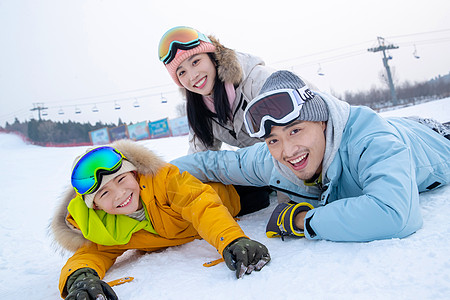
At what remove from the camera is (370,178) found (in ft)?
5.02

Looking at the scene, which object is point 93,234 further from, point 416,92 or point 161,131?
point 416,92

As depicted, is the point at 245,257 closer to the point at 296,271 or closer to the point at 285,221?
the point at 296,271

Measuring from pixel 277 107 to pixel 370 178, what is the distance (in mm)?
606

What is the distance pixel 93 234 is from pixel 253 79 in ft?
6.39

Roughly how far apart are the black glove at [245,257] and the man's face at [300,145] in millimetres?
520

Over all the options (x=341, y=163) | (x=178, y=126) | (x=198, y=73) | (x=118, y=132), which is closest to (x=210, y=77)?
(x=198, y=73)

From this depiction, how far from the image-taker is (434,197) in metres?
1.90

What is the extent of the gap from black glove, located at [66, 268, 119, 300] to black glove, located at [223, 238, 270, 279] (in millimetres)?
628

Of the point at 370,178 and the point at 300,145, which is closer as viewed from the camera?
the point at 370,178

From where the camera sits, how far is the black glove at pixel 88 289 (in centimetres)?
156

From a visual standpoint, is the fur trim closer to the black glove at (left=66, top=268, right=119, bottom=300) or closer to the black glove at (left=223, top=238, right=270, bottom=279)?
the black glove at (left=223, top=238, right=270, bottom=279)

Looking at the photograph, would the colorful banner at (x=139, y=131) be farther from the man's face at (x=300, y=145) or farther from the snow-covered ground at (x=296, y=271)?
the man's face at (x=300, y=145)

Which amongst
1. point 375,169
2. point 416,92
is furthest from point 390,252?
point 416,92

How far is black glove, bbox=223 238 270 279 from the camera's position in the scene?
1.50 m
